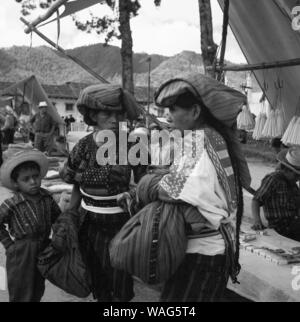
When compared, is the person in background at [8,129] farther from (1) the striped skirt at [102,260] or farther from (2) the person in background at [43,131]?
(1) the striped skirt at [102,260]

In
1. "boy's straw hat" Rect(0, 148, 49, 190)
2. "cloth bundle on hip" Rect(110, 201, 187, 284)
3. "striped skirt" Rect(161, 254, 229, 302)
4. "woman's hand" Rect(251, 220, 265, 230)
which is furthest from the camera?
"woman's hand" Rect(251, 220, 265, 230)

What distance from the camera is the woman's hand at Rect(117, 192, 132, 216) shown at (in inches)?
89.5

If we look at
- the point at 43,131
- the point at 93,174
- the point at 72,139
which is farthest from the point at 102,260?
the point at 72,139

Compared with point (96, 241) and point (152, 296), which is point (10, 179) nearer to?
point (96, 241)

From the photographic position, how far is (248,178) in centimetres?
198

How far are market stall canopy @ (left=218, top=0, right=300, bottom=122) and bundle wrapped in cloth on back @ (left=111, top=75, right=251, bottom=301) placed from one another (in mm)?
1582

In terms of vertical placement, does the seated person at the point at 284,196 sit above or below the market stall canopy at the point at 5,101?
below

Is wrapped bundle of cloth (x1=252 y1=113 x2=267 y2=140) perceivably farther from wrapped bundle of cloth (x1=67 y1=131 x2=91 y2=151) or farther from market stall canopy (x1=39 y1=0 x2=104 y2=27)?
wrapped bundle of cloth (x1=67 y1=131 x2=91 y2=151)

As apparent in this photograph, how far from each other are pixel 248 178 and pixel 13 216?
4.83 feet

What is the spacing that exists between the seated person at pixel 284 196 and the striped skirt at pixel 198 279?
2083 mm

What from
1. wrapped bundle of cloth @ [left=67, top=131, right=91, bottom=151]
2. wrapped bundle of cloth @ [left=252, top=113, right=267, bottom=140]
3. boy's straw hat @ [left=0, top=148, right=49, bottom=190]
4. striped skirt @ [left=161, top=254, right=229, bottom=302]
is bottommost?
wrapped bundle of cloth @ [left=67, top=131, right=91, bottom=151]

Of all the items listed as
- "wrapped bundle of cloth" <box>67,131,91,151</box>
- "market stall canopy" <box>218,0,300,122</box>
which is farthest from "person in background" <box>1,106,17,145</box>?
"market stall canopy" <box>218,0,300,122</box>

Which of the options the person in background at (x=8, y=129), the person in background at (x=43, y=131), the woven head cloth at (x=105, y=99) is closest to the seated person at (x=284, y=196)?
the woven head cloth at (x=105, y=99)

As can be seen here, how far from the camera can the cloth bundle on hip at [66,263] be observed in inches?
94.3
